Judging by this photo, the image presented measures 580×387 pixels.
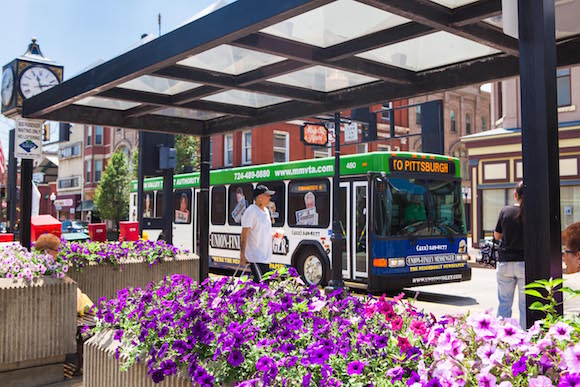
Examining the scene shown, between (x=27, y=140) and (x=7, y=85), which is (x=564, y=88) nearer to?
(x=7, y=85)

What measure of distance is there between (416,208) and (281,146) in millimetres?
22738

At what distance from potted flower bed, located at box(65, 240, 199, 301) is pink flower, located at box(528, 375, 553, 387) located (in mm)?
6253

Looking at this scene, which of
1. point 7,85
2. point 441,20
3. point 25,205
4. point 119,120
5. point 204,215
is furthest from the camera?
point 7,85

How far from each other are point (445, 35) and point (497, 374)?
11.2ft

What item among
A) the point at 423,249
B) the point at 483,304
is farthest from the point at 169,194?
the point at 483,304

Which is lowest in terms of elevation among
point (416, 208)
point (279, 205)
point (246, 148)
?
point (416, 208)

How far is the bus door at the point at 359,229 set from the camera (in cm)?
1231

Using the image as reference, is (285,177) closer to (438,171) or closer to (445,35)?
(438,171)

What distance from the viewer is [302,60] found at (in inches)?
193

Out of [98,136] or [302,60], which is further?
[98,136]

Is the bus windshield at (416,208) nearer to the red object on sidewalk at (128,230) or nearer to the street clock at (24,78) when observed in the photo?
the red object on sidewalk at (128,230)

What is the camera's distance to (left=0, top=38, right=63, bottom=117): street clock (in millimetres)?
9844

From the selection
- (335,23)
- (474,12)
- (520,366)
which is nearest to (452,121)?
(335,23)

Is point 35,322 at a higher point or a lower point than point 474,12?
lower
